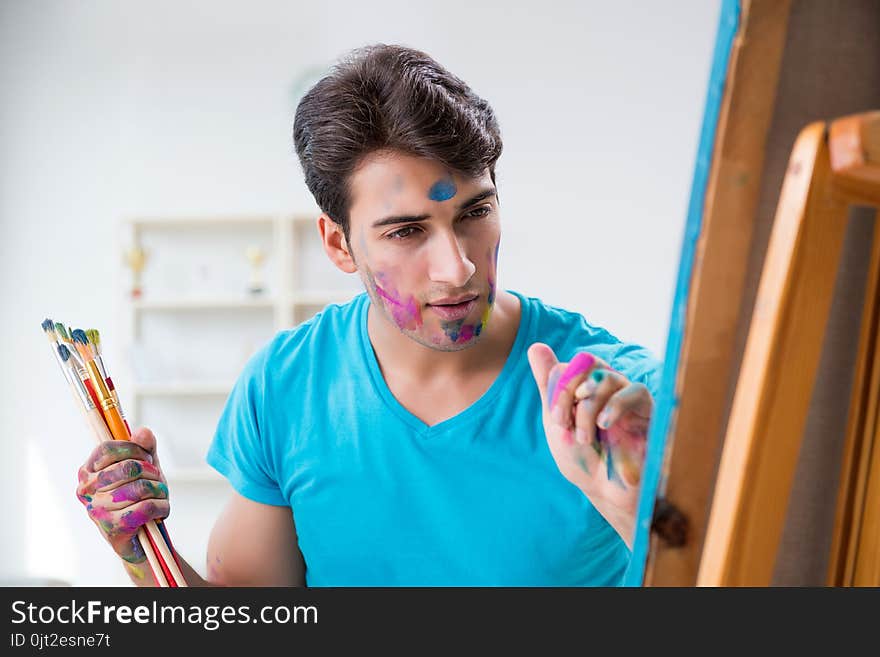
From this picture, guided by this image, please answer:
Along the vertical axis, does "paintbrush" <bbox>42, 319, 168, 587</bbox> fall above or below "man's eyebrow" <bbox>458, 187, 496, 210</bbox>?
below

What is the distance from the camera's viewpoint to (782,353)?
434 millimetres

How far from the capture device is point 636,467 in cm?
70

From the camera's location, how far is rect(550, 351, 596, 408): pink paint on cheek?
0.68m

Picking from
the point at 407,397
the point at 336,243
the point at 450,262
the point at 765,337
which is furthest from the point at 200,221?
the point at 765,337

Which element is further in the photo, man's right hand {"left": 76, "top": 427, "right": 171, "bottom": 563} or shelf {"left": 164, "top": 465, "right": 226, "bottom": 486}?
shelf {"left": 164, "top": 465, "right": 226, "bottom": 486}

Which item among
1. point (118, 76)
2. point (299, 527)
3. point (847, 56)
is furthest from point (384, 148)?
point (118, 76)

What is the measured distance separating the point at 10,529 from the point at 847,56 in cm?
383

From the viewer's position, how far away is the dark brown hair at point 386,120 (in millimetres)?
1023

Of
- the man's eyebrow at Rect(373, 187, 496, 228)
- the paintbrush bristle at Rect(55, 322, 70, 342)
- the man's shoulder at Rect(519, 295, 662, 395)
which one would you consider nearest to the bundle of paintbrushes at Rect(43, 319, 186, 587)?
the paintbrush bristle at Rect(55, 322, 70, 342)

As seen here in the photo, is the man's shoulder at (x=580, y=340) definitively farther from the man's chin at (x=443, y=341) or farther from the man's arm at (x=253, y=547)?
the man's arm at (x=253, y=547)

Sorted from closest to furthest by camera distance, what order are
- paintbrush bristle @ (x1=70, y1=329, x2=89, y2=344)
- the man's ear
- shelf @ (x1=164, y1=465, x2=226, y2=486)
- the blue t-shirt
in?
paintbrush bristle @ (x1=70, y1=329, x2=89, y2=344) → the blue t-shirt → the man's ear → shelf @ (x1=164, y1=465, x2=226, y2=486)

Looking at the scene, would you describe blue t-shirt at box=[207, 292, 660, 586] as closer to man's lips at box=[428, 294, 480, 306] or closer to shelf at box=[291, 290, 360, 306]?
man's lips at box=[428, 294, 480, 306]

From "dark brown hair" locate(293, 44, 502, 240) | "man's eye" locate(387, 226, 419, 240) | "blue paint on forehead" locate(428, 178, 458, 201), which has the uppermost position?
"dark brown hair" locate(293, 44, 502, 240)

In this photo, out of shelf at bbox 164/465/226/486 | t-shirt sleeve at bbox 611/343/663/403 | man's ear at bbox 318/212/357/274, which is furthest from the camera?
shelf at bbox 164/465/226/486
